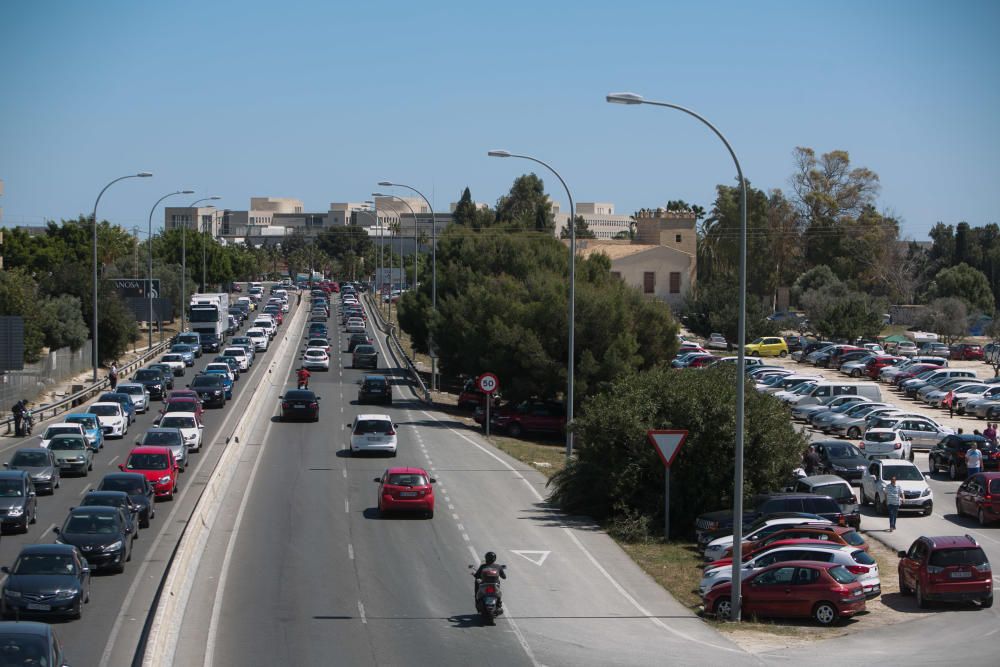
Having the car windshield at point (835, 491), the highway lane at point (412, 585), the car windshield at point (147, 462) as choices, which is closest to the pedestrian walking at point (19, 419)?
the highway lane at point (412, 585)

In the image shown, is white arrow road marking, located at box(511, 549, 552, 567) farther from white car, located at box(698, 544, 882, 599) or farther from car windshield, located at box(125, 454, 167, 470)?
car windshield, located at box(125, 454, 167, 470)

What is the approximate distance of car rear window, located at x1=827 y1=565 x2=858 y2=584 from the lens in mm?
21125

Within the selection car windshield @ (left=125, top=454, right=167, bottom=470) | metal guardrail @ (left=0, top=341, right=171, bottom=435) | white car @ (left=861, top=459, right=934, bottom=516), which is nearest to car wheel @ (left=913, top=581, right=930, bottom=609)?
white car @ (left=861, top=459, right=934, bottom=516)

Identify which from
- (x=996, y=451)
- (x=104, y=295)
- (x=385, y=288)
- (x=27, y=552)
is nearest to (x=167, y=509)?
(x=27, y=552)

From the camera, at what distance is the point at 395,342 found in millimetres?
94500

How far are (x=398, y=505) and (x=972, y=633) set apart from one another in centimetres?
1437

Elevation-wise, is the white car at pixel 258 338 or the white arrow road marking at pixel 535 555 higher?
the white car at pixel 258 338

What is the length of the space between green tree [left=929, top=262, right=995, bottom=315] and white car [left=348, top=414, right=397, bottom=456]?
85.9 m

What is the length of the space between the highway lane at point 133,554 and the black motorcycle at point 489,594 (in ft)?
18.1

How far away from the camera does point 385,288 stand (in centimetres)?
15412

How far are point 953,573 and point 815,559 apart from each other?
2567 mm

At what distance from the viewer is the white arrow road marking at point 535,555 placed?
83.6ft

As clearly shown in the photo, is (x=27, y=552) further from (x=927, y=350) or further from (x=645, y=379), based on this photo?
(x=927, y=350)

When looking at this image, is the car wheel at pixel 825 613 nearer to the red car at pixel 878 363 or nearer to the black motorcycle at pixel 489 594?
the black motorcycle at pixel 489 594
